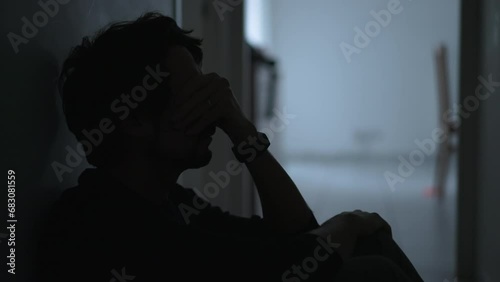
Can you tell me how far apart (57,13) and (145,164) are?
10.7 inches

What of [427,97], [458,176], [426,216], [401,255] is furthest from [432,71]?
[401,255]

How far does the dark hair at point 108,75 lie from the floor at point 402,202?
1.67m

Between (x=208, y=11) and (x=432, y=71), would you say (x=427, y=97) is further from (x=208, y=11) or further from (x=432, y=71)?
(x=208, y=11)

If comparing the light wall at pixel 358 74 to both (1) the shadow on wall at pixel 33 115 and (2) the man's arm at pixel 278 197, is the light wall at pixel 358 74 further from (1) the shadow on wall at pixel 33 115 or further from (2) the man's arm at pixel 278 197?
(1) the shadow on wall at pixel 33 115

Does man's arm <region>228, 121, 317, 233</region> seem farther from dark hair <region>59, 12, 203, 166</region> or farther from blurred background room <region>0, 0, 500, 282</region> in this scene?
blurred background room <region>0, 0, 500, 282</region>

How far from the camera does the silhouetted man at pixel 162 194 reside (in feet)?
2.30

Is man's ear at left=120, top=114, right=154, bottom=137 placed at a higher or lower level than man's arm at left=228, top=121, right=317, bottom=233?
higher

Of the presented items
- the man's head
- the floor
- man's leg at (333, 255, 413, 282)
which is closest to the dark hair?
the man's head

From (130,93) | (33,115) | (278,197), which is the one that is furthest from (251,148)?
(33,115)

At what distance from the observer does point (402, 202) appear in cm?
378

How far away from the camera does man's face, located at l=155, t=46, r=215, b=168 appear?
0.84m

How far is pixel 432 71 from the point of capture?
6586mm

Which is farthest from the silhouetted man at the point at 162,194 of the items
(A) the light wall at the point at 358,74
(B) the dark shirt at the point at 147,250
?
(A) the light wall at the point at 358,74

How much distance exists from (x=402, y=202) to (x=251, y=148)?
3097mm
